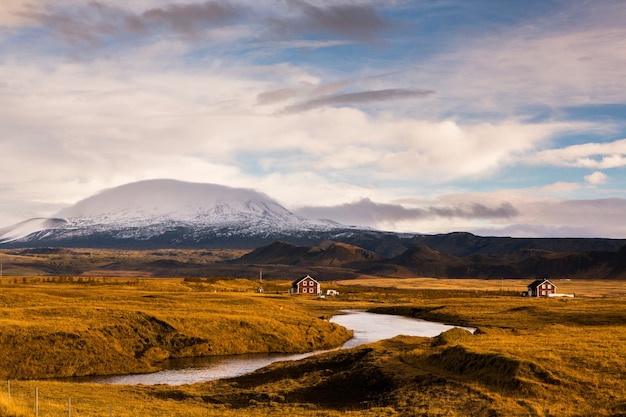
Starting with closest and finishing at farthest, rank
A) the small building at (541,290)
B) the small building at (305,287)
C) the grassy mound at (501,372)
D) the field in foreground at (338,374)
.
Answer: the field in foreground at (338,374) < the grassy mound at (501,372) < the small building at (541,290) < the small building at (305,287)

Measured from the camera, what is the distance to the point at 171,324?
76.3 metres

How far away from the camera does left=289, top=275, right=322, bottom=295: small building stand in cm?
19025

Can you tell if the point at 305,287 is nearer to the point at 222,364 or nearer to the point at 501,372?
the point at 222,364

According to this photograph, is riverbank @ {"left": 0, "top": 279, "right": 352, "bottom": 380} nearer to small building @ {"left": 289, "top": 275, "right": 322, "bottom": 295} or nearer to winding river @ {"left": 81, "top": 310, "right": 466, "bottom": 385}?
winding river @ {"left": 81, "top": 310, "right": 466, "bottom": 385}

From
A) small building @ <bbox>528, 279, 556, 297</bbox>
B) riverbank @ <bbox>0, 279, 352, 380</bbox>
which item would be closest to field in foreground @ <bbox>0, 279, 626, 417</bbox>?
riverbank @ <bbox>0, 279, 352, 380</bbox>

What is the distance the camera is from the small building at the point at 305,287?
190 metres

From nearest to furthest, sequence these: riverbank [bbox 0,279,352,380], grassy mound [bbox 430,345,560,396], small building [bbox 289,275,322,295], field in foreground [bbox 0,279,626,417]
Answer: field in foreground [bbox 0,279,626,417], grassy mound [bbox 430,345,560,396], riverbank [bbox 0,279,352,380], small building [bbox 289,275,322,295]

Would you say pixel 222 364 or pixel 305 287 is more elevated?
pixel 305 287

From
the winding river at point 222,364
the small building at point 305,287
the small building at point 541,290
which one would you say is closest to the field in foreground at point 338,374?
the winding river at point 222,364

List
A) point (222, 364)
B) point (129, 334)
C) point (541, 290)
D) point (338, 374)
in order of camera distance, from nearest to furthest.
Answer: point (338, 374)
point (222, 364)
point (129, 334)
point (541, 290)

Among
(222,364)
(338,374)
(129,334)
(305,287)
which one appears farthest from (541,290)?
(338,374)

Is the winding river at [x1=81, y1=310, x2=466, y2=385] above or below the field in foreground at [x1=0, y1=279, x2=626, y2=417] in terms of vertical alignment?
below

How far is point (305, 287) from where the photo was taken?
627ft

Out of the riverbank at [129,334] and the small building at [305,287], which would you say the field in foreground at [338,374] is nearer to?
the riverbank at [129,334]
